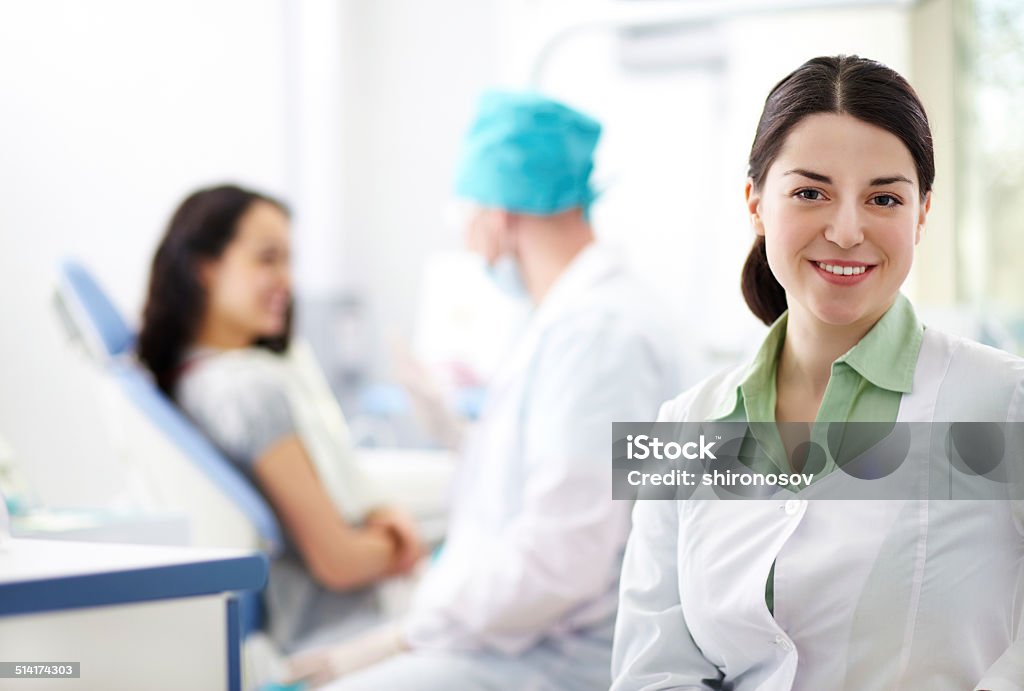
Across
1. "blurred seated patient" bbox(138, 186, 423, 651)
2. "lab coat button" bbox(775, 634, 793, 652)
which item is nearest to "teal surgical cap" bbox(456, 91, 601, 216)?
"blurred seated patient" bbox(138, 186, 423, 651)

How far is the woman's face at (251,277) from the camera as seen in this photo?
82.1 inches

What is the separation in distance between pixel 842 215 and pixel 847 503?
24cm

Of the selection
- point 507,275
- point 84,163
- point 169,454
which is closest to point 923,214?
point 507,275

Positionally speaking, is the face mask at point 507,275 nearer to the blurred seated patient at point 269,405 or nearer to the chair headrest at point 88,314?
the blurred seated patient at point 269,405

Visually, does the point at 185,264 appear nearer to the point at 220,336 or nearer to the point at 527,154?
the point at 220,336

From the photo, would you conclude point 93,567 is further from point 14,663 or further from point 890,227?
point 890,227

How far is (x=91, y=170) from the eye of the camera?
3.11 m

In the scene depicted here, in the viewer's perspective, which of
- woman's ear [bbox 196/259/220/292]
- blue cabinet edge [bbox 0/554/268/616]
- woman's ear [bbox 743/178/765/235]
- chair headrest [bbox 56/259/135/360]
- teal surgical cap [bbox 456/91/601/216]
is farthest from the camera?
woman's ear [bbox 196/259/220/292]

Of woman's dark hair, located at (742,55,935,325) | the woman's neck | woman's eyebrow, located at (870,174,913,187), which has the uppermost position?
woman's dark hair, located at (742,55,935,325)

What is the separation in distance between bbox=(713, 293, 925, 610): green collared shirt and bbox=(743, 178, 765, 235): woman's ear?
0.43ft

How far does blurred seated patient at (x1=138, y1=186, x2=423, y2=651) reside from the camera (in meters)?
1.90

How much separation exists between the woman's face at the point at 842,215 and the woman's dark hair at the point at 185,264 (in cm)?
143

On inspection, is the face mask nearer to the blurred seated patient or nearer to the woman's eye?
the blurred seated patient

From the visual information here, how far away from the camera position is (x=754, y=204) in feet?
3.04
